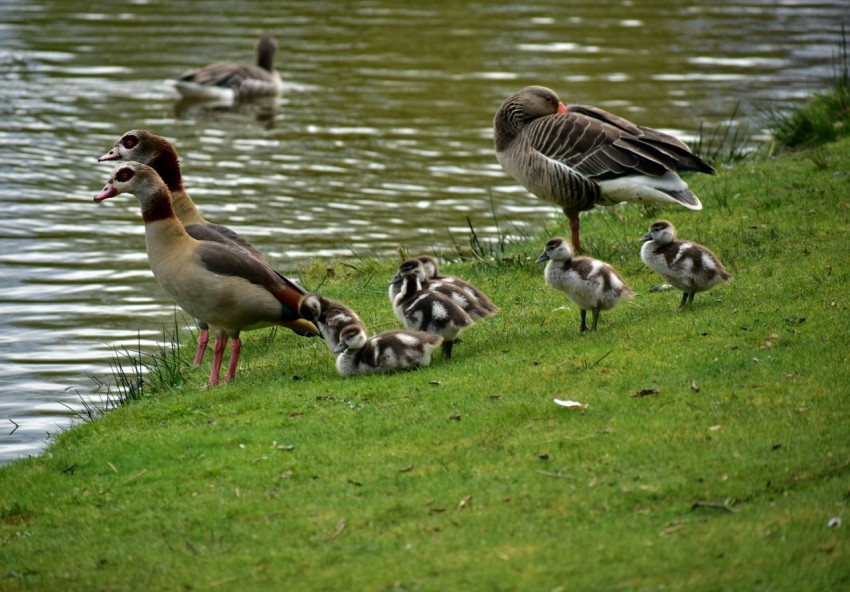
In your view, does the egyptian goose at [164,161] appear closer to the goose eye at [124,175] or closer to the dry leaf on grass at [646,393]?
the goose eye at [124,175]

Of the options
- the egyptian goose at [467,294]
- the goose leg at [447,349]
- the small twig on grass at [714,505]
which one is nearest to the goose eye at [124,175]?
the egyptian goose at [467,294]

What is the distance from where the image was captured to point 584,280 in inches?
380

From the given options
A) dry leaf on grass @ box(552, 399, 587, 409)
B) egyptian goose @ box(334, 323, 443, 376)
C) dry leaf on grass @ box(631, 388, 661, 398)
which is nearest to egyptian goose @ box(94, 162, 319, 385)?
egyptian goose @ box(334, 323, 443, 376)

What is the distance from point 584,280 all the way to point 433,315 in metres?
1.30

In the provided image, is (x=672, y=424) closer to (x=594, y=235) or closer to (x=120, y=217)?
(x=594, y=235)

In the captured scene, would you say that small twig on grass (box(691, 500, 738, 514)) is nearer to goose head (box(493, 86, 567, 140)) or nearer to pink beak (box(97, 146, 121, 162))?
pink beak (box(97, 146, 121, 162))

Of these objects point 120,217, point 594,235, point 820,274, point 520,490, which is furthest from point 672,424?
point 120,217

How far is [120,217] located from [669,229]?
11.3m

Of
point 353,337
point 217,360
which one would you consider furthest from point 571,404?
point 217,360

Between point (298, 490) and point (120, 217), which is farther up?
point (298, 490)

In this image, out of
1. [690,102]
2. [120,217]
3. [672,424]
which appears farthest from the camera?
[690,102]

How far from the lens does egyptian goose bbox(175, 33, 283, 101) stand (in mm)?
26203

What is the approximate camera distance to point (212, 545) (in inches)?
263

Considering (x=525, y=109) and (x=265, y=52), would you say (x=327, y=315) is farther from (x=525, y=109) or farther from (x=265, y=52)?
(x=265, y=52)
